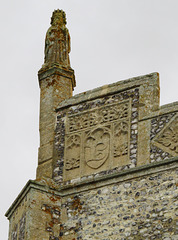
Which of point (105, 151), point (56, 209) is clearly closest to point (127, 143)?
point (105, 151)

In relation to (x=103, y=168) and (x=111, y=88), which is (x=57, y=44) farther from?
(x=103, y=168)

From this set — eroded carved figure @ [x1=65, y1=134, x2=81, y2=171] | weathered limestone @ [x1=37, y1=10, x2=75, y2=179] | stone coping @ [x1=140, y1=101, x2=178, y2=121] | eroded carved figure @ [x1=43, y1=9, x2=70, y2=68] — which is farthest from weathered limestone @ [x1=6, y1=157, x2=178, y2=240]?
eroded carved figure @ [x1=43, y1=9, x2=70, y2=68]

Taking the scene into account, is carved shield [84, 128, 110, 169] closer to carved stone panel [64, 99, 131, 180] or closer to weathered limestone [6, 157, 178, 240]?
carved stone panel [64, 99, 131, 180]

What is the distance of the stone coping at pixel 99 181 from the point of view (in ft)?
62.7

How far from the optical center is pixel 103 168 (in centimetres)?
1983

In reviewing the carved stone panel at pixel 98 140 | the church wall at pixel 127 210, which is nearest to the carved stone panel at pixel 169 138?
the church wall at pixel 127 210

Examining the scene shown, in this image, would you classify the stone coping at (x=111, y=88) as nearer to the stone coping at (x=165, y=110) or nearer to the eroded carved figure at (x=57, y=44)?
the stone coping at (x=165, y=110)

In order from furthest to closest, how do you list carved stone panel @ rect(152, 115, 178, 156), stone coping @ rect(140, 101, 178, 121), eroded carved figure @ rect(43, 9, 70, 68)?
eroded carved figure @ rect(43, 9, 70, 68) < stone coping @ rect(140, 101, 178, 121) < carved stone panel @ rect(152, 115, 178, 156)

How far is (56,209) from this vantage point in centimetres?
1980

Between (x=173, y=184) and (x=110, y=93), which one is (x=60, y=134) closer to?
(x=110, y=93)

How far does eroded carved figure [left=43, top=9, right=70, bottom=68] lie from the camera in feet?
71.5

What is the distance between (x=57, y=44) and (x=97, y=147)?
2.88 meters

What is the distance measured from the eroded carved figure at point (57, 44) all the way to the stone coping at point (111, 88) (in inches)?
38.0

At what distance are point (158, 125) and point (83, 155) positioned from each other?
5.21 feet
